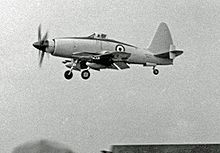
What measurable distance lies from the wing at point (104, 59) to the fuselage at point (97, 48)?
196 mm

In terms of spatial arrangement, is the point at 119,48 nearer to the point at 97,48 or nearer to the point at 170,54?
the point at 97,48

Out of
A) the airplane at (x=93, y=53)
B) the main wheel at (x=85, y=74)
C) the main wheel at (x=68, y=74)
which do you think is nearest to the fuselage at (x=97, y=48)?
the airplane at (x=93, y=53)

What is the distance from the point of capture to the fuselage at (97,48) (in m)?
17.4

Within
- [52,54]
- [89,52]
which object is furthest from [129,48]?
[52,54]

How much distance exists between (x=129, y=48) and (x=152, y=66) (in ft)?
4.92

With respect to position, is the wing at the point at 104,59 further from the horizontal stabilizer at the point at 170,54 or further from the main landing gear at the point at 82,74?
the horizontal stabilizer at the point at 170,54

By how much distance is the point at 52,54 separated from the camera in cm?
1758

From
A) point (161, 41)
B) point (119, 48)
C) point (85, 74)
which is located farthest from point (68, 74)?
point (161, 41)

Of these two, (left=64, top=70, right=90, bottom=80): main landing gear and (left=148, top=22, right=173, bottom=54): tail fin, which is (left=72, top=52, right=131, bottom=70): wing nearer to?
(left=64, top=70, right=90, bottom=80): main landing gear

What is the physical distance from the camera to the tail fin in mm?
20609

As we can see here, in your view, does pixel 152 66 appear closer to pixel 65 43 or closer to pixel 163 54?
pixel 163 54

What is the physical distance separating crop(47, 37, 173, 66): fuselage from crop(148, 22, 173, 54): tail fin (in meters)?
1.00

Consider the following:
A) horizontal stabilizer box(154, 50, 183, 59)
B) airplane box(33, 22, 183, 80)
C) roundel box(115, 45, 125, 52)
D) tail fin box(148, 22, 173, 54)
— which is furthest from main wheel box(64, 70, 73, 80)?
tail fin box(148, 22, 173, 54)

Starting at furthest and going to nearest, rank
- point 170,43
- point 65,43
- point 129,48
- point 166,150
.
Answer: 1. point 170,43
2. point 129,48
3. point 65,43
4. point 166,150
